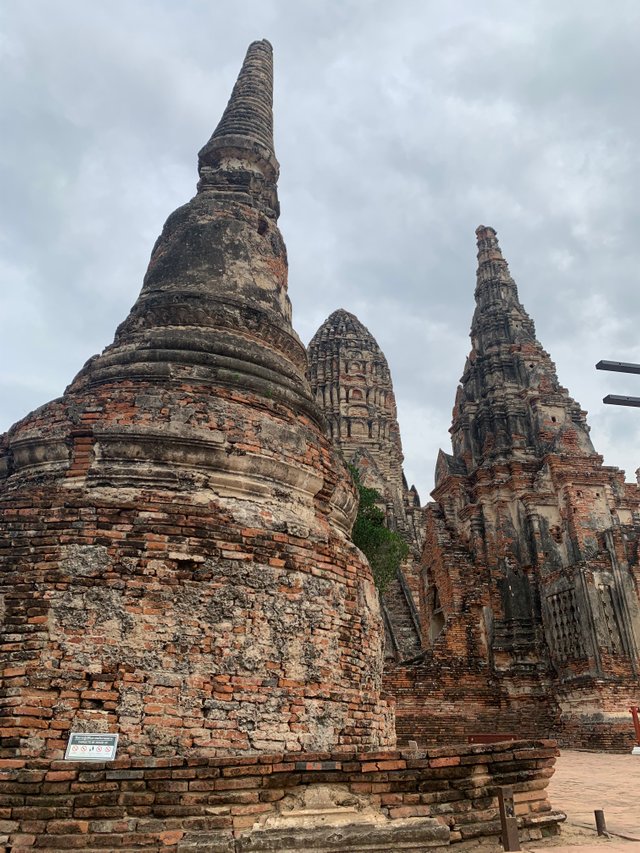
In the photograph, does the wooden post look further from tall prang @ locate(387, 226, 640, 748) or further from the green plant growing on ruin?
the green plant growing on ruin

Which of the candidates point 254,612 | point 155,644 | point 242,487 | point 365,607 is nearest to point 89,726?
point 155,644

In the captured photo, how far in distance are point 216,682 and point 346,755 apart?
47.1 inches

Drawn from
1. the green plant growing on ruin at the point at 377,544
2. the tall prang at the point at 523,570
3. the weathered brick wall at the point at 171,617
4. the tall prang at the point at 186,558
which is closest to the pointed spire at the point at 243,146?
the tall prang at the point at 186,558

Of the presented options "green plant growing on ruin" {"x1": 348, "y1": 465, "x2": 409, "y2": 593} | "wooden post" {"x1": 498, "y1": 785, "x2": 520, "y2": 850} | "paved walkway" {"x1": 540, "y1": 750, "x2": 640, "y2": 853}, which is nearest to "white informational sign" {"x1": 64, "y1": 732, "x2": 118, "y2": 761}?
"wooden post" {"x1": 498, "y1": 785, "x2": 520, "y2": 850}

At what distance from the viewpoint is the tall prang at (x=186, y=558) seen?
4.80 meters

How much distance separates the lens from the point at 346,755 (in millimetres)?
4277

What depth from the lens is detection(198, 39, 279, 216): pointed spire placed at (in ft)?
32.1

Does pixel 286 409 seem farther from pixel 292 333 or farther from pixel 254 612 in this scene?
pixel 254 612

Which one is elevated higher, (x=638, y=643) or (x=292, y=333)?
(x=292, y=333)

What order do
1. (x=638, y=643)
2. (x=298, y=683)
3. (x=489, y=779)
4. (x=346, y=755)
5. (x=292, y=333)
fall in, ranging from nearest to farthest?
(x=346, y=755), (x=489, y=779), (x=298, y=683), (x=292, y=333), (x=638, y=643)

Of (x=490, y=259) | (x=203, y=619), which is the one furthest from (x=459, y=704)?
(x=490, y=259)

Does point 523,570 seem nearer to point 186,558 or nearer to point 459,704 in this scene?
point 459,704

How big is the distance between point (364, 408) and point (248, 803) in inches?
1366

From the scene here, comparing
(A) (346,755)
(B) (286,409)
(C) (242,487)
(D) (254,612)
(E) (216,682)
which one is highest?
(B) (286,409)
